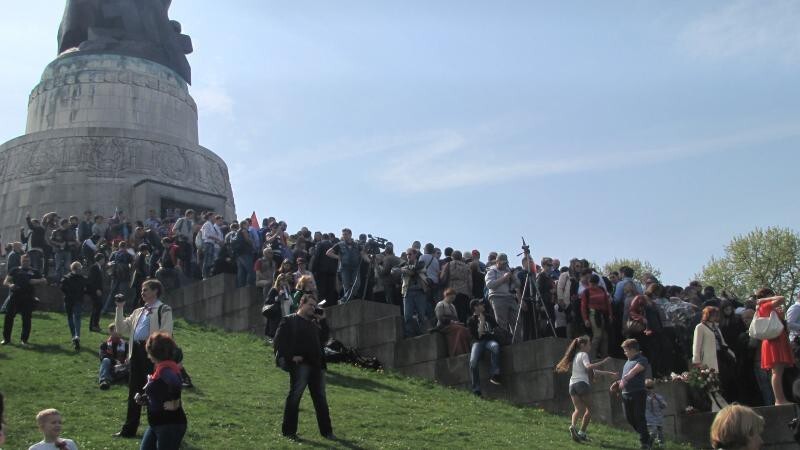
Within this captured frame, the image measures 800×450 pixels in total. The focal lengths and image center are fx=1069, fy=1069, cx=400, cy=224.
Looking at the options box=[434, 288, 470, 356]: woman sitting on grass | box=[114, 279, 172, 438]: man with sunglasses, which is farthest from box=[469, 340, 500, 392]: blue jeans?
box=[114, 279, 172, 438]: man with sunglasses

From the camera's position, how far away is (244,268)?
71.3ft

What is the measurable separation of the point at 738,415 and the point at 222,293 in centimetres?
1733

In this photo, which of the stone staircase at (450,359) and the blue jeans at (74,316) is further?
the blue jeans at (74,316)

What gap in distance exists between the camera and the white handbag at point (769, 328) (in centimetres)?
1289

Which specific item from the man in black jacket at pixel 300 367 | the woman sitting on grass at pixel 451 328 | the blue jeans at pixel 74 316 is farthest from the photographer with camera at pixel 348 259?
the man in black jacket at pixel 300 367

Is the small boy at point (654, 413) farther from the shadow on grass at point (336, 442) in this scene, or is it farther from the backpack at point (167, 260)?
the backpack at point (167, 260)

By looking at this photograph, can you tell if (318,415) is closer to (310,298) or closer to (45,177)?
(310,298)

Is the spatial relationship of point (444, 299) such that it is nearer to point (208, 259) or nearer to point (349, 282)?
point (349, 282)

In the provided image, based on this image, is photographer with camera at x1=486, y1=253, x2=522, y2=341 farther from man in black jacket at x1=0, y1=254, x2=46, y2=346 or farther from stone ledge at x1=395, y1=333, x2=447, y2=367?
man in black jacket at x1=0, y1=254, x2=46, y2=346

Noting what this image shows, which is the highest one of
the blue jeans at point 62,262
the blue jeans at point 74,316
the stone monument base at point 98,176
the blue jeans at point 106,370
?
the stone monument base at point 98,176

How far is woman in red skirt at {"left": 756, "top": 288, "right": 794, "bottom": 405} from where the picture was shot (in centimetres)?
1292

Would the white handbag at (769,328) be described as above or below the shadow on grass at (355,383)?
above

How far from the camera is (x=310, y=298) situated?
12.1 metres

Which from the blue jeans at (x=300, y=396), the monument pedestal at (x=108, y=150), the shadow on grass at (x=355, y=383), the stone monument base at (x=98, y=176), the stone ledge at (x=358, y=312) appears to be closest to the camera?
the blue jeans at (x=300, y=396)
